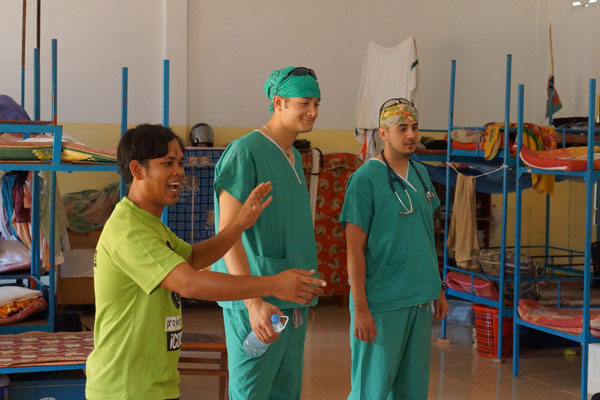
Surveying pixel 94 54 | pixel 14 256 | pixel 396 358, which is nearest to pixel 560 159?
pixel 396 358

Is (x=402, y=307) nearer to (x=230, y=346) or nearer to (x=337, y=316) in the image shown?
(x=230, y=346)

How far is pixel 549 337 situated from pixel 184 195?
3.69 m

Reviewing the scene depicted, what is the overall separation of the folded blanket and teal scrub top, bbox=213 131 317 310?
3.10m

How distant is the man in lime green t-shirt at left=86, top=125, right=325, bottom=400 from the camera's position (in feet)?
6.70

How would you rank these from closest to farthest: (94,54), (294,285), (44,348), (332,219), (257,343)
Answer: (294,285), (257,343), (44,348), (94,54), (332,219)

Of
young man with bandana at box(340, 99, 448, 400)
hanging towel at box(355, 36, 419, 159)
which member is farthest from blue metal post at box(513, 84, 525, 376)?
young man with bandana at box(340, 99, 448, 400)

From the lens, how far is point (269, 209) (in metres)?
2.76

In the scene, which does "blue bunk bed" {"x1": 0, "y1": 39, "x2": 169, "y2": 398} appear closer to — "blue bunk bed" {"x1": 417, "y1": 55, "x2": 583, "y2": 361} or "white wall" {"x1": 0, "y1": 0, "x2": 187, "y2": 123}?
"white wall" {"x1": 0, "y1": 0, "x2": 187, "y2": 123}

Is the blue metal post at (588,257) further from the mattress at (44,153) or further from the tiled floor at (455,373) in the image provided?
the mattress at (44,153)

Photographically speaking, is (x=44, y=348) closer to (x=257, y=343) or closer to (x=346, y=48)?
(x=257, y=343)

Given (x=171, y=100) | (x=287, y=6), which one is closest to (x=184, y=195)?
(x=171, y=100)

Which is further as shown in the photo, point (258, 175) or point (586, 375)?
point (586, 375)

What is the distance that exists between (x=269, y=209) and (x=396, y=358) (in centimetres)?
90

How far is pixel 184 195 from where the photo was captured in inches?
304
